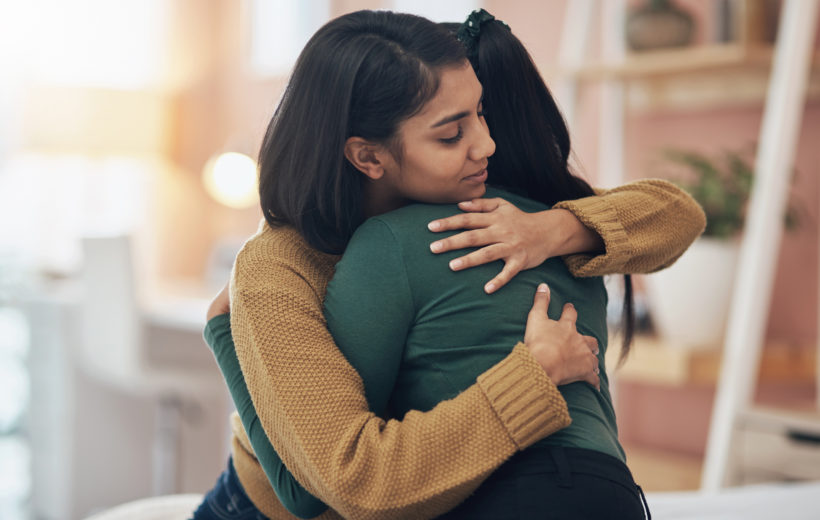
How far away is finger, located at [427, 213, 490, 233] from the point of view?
34.0 inches

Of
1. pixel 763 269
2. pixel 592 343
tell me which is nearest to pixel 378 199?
pixel 592 343

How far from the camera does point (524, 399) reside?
0.78 meters

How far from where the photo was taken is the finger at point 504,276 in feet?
2.78

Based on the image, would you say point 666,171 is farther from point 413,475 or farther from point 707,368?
point 413,475

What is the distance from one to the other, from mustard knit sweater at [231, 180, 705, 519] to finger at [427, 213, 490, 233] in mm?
137

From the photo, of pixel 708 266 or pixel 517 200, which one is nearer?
pixel 517 200

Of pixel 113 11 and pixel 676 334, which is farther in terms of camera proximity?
pixel 113 11

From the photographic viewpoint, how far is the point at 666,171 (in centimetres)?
271

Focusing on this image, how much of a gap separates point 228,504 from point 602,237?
56 centimetres

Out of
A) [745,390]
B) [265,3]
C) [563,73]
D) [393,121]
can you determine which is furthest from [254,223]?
[393,121]

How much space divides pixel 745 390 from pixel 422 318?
145 cm

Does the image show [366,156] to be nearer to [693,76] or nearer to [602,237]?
[602,237]

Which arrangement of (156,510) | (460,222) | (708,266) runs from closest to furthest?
(460,222), (156,510), (708,266)

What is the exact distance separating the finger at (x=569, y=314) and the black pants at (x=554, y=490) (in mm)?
131
